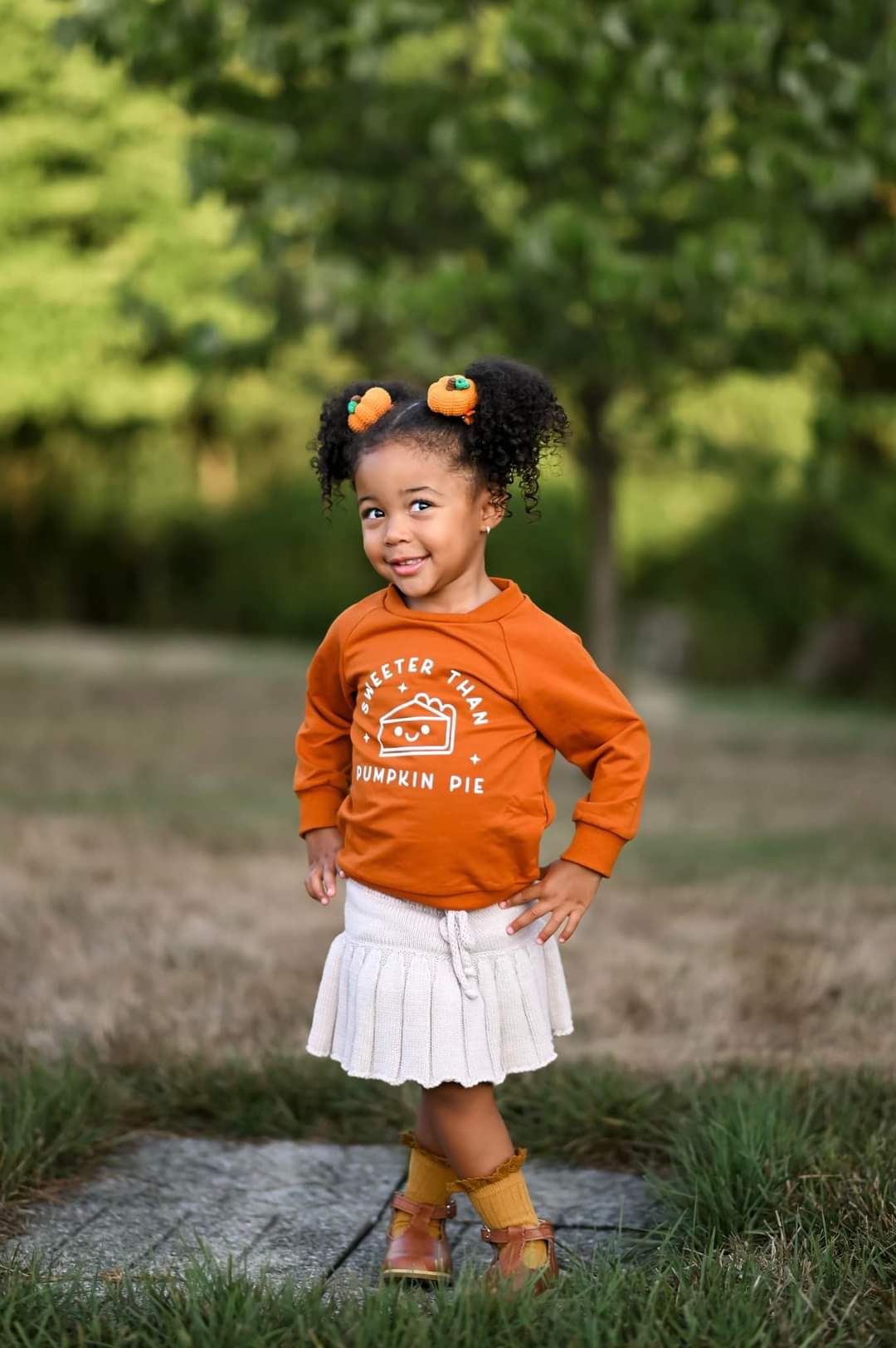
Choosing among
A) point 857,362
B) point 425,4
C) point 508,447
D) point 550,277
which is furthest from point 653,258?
point 857,362

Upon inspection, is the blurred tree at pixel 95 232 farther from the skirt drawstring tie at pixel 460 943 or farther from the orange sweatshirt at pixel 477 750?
the skirt drawstring tie at pixel 460 943

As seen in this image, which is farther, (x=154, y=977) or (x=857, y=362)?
(x=857, y=362)

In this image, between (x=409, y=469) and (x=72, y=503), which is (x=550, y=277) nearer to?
(x=409, y=469)

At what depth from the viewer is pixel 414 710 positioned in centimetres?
242

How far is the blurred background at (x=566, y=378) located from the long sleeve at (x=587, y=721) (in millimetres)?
1215

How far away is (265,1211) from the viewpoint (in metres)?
2.77

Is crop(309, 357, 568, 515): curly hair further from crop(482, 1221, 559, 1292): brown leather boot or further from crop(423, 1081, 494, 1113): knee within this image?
crop(482, 1221, 559, 1292): brown leather boot

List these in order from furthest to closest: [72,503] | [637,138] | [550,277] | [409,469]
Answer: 1. [72,503]
2. [550,277]
3. [637,138]
4. [409,469]

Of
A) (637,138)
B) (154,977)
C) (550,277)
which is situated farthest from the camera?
(550,277)

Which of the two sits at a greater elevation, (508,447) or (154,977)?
(508,447)

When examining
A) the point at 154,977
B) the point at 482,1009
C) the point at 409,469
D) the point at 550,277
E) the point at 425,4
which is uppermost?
the point at 425,4

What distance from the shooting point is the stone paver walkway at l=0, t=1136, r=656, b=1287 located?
Answer: 2.55 m

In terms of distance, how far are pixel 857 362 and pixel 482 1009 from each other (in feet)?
35.7

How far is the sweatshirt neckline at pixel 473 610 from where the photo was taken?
2453 mm
